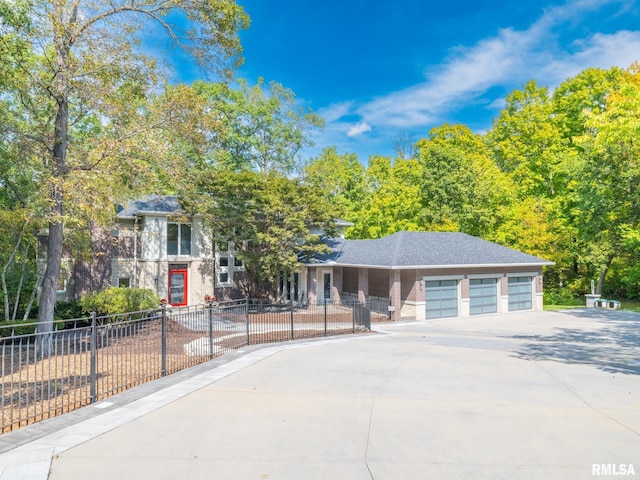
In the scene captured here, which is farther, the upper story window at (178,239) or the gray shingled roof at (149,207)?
the upper story window at (178,239)

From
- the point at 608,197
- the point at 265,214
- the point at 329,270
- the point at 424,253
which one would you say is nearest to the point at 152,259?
the point at 265,214

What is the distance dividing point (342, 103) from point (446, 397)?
140ft

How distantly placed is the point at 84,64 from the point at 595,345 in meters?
19.8

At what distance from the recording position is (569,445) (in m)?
5.74

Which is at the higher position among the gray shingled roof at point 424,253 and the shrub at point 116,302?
the gray shingled roof at point 424,253

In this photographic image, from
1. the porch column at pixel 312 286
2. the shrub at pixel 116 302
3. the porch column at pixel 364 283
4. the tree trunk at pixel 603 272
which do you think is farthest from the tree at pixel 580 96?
the shrub at pixel 116 302

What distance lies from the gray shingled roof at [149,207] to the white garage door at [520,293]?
66.1 ft

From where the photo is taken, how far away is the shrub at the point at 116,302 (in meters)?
17.5

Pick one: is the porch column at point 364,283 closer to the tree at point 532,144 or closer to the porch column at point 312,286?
the porch column at point 312,286

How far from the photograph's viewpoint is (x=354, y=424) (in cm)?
657

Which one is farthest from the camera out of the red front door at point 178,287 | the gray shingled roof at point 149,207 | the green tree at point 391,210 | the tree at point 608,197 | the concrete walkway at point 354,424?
the green tree at point 391,210

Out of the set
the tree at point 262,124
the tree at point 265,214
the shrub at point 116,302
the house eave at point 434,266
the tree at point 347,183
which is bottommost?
the shrub at point 116,302

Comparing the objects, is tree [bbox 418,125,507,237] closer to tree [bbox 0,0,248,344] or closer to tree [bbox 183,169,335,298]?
tree [bbox 183,169,335,298]

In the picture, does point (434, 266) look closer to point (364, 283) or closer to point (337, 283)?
point (364, 283)
